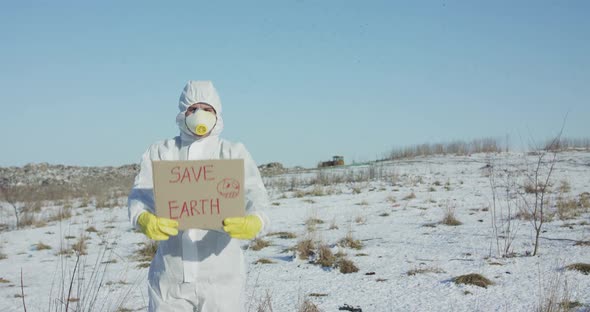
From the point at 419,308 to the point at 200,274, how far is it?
7.41 feet

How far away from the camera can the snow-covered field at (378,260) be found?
4.32 meters

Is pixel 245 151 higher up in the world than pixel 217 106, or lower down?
lower down

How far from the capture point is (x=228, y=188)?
249cm

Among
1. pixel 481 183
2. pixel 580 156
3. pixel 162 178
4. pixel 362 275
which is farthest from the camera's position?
pixel 580 156

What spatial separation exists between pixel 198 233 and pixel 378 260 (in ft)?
11.7

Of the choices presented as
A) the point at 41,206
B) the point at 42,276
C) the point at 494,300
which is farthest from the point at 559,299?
the point at 41,206

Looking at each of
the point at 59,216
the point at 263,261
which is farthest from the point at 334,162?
the point at 263,261

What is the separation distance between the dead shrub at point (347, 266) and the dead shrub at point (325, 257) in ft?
0.34

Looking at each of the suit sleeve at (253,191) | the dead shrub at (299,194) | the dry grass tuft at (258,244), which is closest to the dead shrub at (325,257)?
the dry grass tuft at (258,244)

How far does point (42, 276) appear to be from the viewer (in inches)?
238

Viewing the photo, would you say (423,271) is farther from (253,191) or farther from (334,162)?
(334,162)

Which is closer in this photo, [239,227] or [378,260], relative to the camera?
[239,227]

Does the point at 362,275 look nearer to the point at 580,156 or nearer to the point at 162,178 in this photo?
the point at 162,178

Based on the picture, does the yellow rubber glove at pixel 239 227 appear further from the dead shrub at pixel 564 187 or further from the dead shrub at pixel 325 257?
the dead shrub at pixel 564 187
